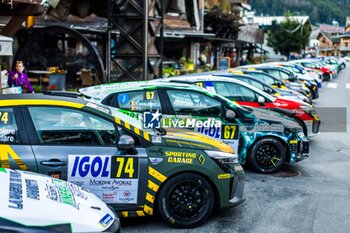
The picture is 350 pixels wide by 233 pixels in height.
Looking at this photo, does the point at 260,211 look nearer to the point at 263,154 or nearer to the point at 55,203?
the point at 263,154

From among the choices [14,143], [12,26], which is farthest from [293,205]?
[12,26]

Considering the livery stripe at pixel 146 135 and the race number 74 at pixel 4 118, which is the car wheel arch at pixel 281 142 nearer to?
the livery stripe at pixel 146 135

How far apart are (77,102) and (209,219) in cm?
219

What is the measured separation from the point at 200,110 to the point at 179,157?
109 inches

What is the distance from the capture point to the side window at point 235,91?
1034cm

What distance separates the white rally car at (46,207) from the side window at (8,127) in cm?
88

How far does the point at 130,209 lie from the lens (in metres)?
5.39

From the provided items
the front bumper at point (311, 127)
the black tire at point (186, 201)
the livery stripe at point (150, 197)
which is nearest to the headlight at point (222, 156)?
the black tire at point (186, 201)

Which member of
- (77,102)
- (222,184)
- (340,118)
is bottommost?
(340,118)

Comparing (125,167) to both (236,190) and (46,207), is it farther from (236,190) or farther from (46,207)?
(46,207)

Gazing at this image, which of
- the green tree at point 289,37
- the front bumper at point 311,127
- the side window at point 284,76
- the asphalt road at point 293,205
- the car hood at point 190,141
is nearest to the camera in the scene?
the car hood at point 190,141

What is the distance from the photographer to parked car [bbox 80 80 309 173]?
26.3 feet

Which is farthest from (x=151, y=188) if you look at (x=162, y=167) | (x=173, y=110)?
(x=173, y=110)

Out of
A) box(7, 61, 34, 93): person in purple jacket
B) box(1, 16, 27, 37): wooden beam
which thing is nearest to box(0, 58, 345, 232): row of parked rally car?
box(1, 16, 27, 37): wooden beam
